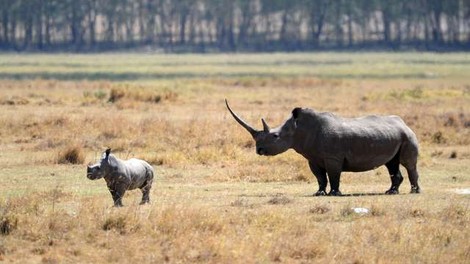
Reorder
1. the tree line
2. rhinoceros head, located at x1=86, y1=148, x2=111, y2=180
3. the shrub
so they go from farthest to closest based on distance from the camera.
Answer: the tree line
the shrub
rhinoceros head, located at x1=86, y1=148, x2=111, y2=180

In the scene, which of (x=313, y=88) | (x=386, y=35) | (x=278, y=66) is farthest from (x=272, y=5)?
(x=313, y=88)

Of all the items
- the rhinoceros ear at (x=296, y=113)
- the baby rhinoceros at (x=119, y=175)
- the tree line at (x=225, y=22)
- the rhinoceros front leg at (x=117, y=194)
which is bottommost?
the tree line at (x=225, y=22)

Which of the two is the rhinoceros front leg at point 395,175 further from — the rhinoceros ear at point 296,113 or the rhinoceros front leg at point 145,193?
the rhinoceros front leg at point 145,193

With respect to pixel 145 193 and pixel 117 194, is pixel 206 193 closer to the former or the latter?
pixel 145 193

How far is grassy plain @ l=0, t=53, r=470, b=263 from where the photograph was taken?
14.9 m

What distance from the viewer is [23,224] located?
1523 centimetres

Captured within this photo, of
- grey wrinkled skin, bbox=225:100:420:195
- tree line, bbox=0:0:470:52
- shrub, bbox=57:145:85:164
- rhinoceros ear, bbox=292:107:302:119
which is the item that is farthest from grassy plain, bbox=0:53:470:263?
tree line, bbox=0:0:470:52

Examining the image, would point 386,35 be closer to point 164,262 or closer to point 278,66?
point 278,66

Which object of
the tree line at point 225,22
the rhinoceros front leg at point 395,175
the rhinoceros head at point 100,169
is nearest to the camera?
the rhinoceros head at point 100,169

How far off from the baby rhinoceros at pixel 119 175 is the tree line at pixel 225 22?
106 metres

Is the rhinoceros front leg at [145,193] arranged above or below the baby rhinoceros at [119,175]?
below

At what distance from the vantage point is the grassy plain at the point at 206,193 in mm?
14885

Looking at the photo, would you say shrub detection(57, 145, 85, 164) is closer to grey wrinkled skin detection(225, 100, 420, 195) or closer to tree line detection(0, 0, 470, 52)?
grey wrinkled skin detection(225, 100, 420, 195)

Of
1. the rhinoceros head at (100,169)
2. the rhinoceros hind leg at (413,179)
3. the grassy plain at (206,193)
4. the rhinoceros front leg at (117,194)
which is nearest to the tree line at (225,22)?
the grassy plain at (206,193)
